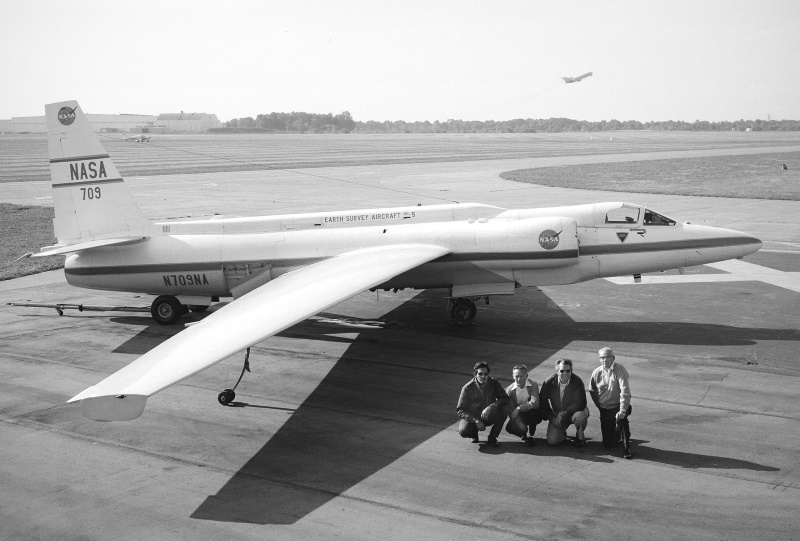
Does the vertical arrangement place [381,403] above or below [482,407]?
below

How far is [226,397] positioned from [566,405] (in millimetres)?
5816

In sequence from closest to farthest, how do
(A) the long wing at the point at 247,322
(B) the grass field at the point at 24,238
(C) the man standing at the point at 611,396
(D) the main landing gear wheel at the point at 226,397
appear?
(A) the long wing at the point at 247,322 < (C) the man standing at the point at 611,396 < (D) the main landing gear wheel at the point at 226,397 < (B) the grass field at the point at 24,238

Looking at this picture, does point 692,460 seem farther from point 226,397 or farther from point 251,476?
point 226,397

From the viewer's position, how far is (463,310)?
1920 cm

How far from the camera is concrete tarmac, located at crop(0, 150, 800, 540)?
9.62m

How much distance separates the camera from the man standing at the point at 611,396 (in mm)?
11203

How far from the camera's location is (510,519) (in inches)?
374

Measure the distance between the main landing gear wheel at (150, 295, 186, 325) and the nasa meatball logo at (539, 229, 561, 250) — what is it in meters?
9.07

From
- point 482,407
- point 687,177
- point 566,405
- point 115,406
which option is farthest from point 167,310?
point 687,177

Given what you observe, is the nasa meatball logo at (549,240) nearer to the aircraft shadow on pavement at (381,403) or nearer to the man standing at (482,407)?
the aircraft shadow on pavement at (381,403)

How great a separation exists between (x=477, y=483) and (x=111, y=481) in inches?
194

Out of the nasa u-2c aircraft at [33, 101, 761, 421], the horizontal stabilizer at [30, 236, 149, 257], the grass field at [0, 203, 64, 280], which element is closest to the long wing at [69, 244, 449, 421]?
the nasa u-2c aircraft at [33, 101, 761, 421]

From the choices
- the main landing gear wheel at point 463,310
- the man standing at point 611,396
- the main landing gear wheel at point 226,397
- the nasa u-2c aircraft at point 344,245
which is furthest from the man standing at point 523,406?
the main landing gear wheel at point 463,310

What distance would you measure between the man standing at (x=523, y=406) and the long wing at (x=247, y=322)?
3.47 m
